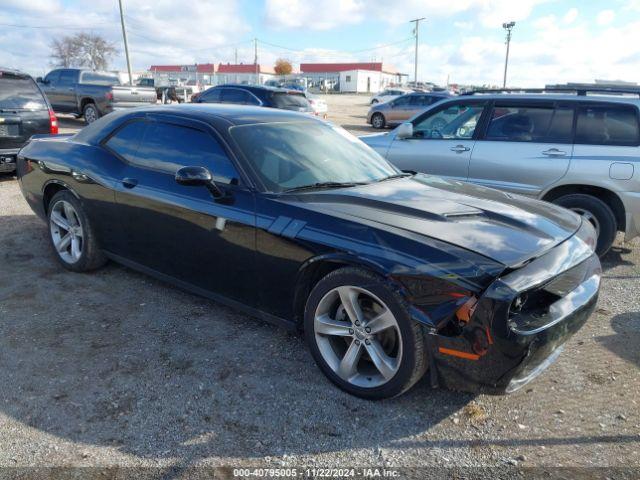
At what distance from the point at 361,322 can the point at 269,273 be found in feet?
2.27

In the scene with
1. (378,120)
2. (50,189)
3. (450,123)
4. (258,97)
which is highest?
(258,97)

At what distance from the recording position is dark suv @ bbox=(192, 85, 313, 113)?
13.2 metres

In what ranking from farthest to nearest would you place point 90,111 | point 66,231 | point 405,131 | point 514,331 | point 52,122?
point 90,111, point 52,122, point 405,131, point 66,231, point 514,331

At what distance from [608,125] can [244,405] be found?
15.3 feet

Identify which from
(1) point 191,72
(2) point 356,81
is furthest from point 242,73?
(2) point 356,81

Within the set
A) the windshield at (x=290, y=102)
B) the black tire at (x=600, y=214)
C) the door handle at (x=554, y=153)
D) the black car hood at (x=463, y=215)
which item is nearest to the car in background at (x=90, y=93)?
the windshield at (x=290, y=102)

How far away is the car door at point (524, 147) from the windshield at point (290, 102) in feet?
27.4

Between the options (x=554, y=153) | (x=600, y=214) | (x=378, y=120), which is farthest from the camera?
(x=378, y=120)

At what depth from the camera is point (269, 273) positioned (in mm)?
3145

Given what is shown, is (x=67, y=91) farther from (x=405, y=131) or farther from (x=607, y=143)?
(x=607, y=143)

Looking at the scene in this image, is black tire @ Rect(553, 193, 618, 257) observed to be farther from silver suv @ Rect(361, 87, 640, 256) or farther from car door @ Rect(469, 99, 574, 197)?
car door @ Rect(469, 99, 574, 197)

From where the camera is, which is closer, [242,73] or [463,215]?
[463,215]

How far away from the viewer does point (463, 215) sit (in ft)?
10.0

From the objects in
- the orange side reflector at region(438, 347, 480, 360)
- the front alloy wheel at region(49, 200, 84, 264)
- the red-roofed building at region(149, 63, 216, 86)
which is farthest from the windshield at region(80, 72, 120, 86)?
the red-roofed building at region(149, 63, 216, 86)
